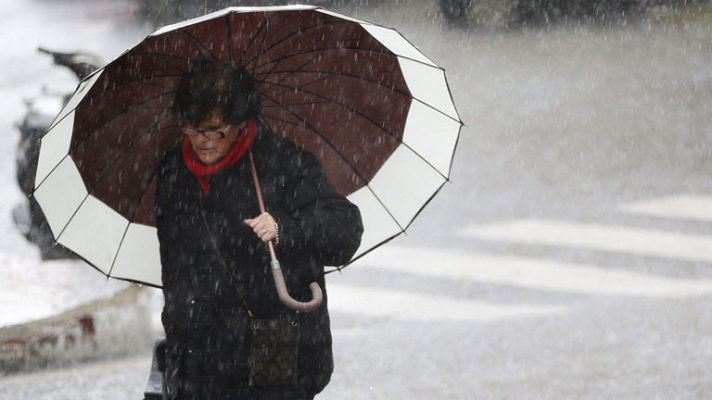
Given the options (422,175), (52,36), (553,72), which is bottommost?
(52,36)

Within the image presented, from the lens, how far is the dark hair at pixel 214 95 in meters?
3.74

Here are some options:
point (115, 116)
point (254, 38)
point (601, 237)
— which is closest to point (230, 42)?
point (254, 38)

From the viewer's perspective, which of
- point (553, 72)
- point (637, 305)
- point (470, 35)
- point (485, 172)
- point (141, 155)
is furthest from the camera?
point (470, 35)

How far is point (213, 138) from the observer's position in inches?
149

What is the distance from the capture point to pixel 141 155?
165 inches

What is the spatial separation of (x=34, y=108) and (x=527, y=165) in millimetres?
3746

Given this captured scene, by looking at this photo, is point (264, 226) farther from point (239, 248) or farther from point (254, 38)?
point (254, 38)

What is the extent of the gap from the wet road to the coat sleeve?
275 cm

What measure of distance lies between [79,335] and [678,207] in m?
4.44

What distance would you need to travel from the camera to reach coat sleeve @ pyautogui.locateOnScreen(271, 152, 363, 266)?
3.77 m

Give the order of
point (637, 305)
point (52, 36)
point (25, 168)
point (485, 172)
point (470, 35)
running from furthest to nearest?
point (52, 36) → point (470, 35) → point (485, 172) → point (25, 168) → point (637, 305)

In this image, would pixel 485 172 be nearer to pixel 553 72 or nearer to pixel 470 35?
pixel 553 72

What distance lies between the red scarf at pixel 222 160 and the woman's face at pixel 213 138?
0.01m

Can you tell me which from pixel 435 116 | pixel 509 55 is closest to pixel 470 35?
pixel 509 55
